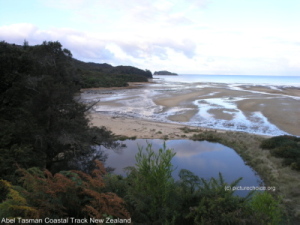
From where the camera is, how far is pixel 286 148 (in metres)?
13.8

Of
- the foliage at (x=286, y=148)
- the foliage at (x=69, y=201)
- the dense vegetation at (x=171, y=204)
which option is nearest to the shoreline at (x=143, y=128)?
the foliage at (x=286, y=148)

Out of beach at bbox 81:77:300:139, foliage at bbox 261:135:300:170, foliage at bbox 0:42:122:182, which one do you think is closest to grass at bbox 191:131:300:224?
foliage at bbox 261:135:300:170

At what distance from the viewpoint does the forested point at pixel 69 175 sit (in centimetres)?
434

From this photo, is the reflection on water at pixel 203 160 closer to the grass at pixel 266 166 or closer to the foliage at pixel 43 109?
the grass at pixel 266 166

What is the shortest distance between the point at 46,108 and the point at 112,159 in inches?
242

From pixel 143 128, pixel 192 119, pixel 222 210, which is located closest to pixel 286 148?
pixel 222 210

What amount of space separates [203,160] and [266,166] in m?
3.46

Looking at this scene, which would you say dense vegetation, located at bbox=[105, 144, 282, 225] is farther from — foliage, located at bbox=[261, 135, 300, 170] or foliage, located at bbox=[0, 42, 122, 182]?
foliage, located at bbox=[261, 135, 300, 170]

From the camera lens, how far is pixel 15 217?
3775mm

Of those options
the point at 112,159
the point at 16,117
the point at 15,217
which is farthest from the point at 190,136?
the point at 15,217

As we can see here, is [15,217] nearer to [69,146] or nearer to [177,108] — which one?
[69,146]

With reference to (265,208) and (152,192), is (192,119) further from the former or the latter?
(152,192)

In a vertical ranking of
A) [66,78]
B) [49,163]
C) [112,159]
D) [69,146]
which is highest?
[66,78]

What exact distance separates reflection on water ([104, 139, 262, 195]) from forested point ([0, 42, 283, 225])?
3626mm
